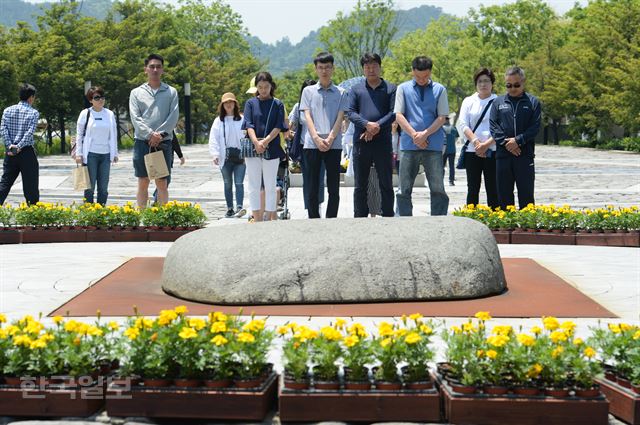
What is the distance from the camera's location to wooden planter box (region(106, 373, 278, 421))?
174 inches

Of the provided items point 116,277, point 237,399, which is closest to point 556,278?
point 116,277

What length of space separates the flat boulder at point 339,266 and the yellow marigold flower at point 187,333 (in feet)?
7.43

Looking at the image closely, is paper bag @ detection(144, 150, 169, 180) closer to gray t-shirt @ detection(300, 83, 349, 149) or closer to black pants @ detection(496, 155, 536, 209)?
gray t-shirt @ detection(300, 83, 349, 149)

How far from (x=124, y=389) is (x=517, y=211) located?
717 cm

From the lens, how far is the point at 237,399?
4422mm

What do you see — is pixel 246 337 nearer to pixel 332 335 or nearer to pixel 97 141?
pixel 332 335

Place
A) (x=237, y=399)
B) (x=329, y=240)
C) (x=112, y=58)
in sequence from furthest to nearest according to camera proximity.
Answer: (x=112, y=58) < (x=329, y=240) < (x=237, y=399)

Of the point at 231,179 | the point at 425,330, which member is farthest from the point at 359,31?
the point at 425,330

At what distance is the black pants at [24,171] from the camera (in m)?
12.9

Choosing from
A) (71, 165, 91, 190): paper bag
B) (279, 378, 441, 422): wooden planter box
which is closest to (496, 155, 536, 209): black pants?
(71, 165, 91, 190): paper bag

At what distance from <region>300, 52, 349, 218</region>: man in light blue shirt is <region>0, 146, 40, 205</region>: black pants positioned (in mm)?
4458

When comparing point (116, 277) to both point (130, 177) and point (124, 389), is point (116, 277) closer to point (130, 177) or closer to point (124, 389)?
point (124, 389)

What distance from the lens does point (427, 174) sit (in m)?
10.5

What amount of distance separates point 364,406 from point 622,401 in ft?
3.95
